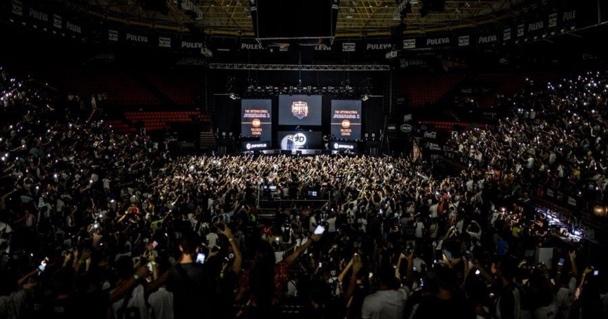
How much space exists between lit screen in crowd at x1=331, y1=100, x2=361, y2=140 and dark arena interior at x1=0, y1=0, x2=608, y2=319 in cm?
9

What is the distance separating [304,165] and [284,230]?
34.2ft

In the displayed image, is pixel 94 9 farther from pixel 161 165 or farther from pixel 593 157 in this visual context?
pixel 593 157

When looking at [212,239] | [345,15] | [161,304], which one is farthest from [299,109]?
[161,304]

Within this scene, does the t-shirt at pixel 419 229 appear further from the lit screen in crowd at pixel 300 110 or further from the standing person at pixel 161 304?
the lit screen in crowd at pixel 300 110

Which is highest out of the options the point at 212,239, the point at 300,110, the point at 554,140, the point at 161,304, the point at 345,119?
the point at 300,110

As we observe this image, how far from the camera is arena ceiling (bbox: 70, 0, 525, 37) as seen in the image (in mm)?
21969

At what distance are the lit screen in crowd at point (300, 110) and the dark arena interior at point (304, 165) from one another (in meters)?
0.12

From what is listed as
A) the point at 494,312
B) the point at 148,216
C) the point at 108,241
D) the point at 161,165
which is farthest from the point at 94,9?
the point at 494,312

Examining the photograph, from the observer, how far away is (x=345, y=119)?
97.1 feet

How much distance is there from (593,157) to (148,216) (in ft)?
36.4

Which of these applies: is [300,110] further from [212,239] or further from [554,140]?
[212,239]

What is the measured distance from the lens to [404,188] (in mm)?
13961

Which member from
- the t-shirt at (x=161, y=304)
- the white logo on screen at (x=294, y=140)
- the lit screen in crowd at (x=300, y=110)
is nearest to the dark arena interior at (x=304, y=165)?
the t-shirt at (x=161, y=304)

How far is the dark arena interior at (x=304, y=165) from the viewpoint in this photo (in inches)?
172
